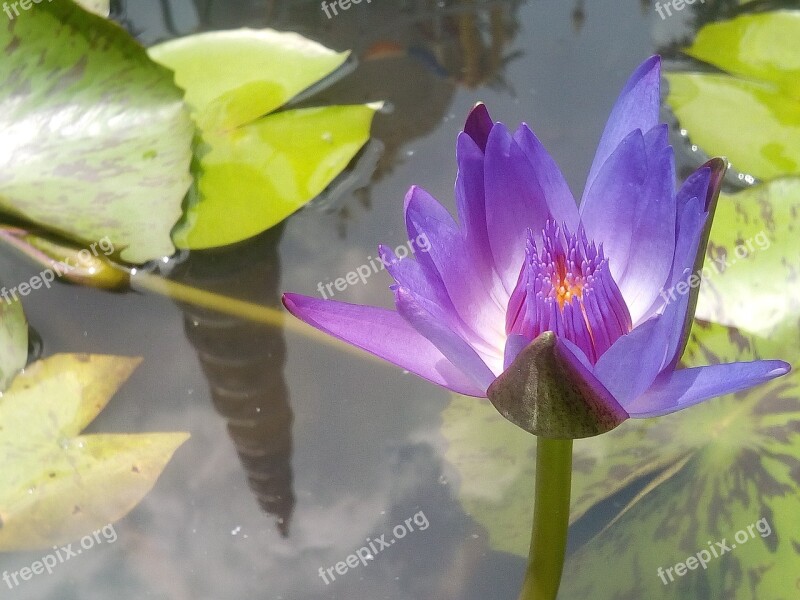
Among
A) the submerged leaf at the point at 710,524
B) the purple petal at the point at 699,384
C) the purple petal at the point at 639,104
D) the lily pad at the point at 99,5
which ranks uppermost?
the lily pad at the point at 99,5

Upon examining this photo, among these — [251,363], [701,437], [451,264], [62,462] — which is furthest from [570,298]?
[62,462]

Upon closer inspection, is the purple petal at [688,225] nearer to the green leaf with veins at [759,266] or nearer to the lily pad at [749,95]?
the green leaf with veins at [759,266]

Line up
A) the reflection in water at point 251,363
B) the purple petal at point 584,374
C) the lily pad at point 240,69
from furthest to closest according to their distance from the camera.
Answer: the lily pad at point 240,69
the reflection in water at point 251,363
the purple petal at point 584,374

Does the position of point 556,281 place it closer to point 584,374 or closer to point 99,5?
point 584,374

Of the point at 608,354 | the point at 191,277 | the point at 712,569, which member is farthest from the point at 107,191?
A: the point at 712,569

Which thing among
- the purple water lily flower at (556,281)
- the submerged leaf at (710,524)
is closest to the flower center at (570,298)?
the purple water lily flower at (556,281)

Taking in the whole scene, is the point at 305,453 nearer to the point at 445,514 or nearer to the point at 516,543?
the point at 445,514

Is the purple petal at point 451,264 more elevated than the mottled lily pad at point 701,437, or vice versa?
the purple petal at point 451,264

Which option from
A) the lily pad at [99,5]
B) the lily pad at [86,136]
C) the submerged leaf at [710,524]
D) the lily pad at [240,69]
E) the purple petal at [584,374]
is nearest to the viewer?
the purple petal at [584,374]

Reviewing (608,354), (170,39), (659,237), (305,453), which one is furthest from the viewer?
(170,39)
